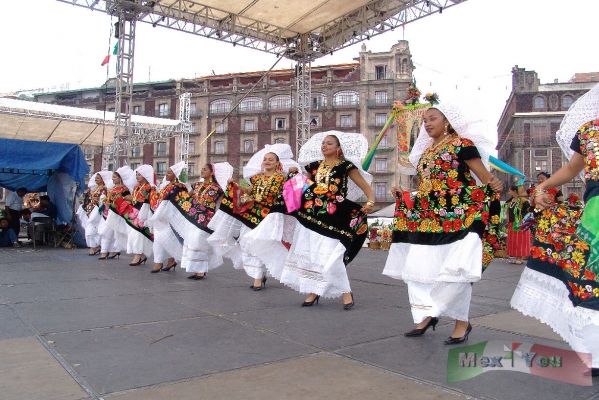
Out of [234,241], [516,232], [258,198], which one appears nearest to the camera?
[258,198]

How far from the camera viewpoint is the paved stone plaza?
2314 mm

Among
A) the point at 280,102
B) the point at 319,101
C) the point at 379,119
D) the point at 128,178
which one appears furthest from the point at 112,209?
the point at 280,102

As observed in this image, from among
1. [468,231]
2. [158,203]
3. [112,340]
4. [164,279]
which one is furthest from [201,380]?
[158,203]

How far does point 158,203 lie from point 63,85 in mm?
55094

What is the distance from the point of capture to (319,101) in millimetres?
46906

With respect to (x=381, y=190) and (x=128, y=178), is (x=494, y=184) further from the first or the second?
(x=381, y=190)

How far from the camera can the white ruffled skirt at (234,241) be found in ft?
19.0

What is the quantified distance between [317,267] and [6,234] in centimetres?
1018

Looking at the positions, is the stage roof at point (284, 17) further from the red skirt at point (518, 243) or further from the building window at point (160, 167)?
the building window at point (160, 167)

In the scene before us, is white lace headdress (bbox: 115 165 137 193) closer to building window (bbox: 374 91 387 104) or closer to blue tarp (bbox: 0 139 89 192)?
blue tarp (bbox: 0 139 89 192)

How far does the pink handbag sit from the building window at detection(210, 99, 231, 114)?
4493cm

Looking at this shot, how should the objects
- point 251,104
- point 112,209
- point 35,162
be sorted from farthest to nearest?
1. point 251,104
2. point 35,162
3. point 112,209

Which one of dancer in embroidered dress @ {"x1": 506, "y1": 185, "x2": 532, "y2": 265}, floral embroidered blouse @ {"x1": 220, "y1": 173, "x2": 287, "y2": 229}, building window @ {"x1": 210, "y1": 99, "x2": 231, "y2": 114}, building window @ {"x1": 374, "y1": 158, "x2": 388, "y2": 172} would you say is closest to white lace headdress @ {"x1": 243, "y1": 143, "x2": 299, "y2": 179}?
floral embroidered blouse @ {"x1": 220, "y1": 173, "x2": 287, "y2": 229}

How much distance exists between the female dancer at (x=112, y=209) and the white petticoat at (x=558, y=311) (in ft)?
23.2
